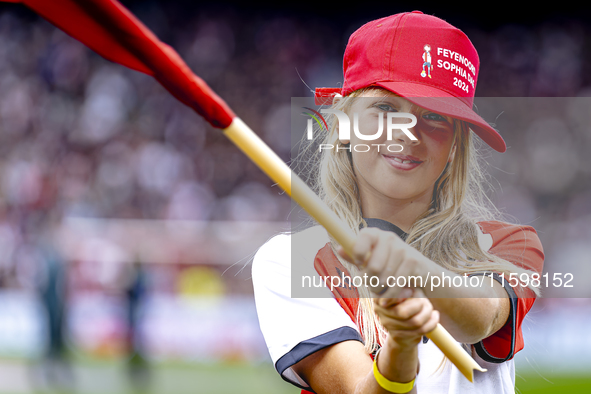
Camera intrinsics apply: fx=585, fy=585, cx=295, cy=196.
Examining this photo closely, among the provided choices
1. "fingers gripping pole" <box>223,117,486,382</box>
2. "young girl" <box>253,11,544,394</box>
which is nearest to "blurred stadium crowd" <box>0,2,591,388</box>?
"young girl" <box>253,11,544,394</box>

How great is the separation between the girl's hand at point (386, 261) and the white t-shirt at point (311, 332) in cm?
45

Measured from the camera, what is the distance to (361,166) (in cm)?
158

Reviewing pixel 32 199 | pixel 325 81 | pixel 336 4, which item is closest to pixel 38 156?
pixel 32 199

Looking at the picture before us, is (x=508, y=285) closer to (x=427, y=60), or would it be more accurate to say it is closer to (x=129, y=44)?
(x=427, y=60)

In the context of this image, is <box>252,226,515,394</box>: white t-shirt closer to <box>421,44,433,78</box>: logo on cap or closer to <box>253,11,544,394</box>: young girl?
<box>253,11,544,394</box>: young girl

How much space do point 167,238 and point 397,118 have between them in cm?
654

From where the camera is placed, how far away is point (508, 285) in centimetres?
138

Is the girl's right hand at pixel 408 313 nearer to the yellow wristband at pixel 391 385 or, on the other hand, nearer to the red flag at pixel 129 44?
the yellow wristband at pixel 391 385

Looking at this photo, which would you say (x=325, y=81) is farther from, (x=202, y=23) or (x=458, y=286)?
(x=458, y=286)

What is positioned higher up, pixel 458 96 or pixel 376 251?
pixel 458 96

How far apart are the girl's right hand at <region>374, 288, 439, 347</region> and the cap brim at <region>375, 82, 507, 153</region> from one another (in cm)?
52

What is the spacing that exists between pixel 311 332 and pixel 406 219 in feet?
1.29

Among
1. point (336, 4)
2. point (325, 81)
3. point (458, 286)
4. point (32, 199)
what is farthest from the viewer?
point (336, 4)

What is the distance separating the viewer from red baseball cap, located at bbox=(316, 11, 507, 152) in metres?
1.49
